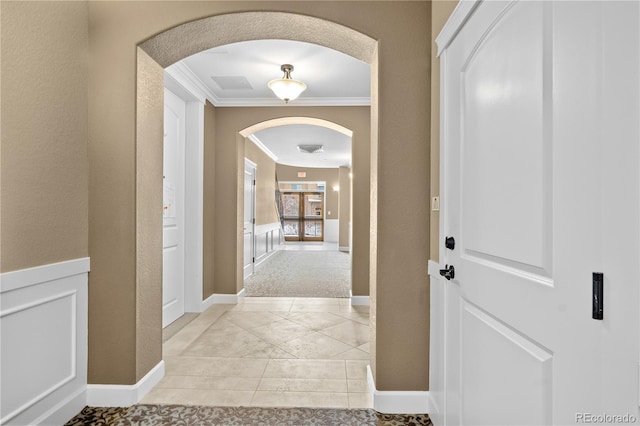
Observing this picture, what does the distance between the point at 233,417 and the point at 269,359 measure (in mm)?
775

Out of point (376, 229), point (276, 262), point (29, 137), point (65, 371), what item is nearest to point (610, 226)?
point (376, 229)

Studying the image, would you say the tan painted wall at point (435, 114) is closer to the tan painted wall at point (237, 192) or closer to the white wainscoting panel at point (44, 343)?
the white wainscoting panel at point (44, 343)

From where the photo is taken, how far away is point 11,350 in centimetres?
160

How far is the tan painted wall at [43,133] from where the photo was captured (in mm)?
1580

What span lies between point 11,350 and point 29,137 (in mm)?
1042

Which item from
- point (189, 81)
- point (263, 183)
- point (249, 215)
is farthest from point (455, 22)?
point (263, 183)

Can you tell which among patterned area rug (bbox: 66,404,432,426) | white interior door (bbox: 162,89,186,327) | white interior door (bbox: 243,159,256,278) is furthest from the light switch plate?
white interior door (bbox: 243,159,256,278)

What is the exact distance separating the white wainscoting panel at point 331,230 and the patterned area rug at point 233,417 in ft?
35.9

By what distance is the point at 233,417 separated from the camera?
196cm

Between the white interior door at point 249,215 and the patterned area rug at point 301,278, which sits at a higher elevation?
the white interior door at point 249,215

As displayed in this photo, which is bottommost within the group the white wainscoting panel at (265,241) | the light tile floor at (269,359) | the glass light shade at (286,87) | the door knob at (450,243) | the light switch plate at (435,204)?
the light tile floor at (269,359)

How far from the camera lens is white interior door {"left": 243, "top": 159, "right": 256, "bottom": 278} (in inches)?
237

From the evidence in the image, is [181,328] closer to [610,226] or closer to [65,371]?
[65,371]

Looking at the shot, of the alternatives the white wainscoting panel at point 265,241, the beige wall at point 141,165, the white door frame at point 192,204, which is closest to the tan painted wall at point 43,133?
the beige wall at point 141,165
